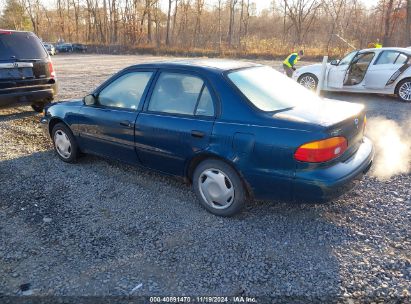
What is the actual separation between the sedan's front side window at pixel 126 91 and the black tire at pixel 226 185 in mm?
1154

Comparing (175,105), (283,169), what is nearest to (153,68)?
(175,105)

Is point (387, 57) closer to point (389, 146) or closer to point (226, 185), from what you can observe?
point (389, 146)

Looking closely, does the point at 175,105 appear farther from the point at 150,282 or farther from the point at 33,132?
the point at 33,132

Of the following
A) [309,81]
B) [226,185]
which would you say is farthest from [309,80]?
[226,185]

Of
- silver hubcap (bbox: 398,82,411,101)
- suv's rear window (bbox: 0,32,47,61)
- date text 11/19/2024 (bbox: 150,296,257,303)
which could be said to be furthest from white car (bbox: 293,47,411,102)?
date text 11/19/2024 (bbox: 150,296,257,303)

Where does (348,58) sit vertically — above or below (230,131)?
above

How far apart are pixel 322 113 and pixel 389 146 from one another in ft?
10.1

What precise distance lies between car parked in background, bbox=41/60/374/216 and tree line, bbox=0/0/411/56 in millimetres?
24777

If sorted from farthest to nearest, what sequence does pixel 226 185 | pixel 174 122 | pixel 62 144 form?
pixel 62 144, pixel 174 122, pixel 226 185

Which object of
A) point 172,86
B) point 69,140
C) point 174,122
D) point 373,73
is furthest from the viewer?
point 373,73

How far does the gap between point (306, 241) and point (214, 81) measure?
1775mm

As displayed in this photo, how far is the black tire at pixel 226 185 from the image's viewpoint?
3295mm

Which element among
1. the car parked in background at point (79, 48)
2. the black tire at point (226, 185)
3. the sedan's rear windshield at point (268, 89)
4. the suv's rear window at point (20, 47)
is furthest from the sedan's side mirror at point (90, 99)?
the car parked in background at point (79, 48)

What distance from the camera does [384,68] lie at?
30.0 feet
